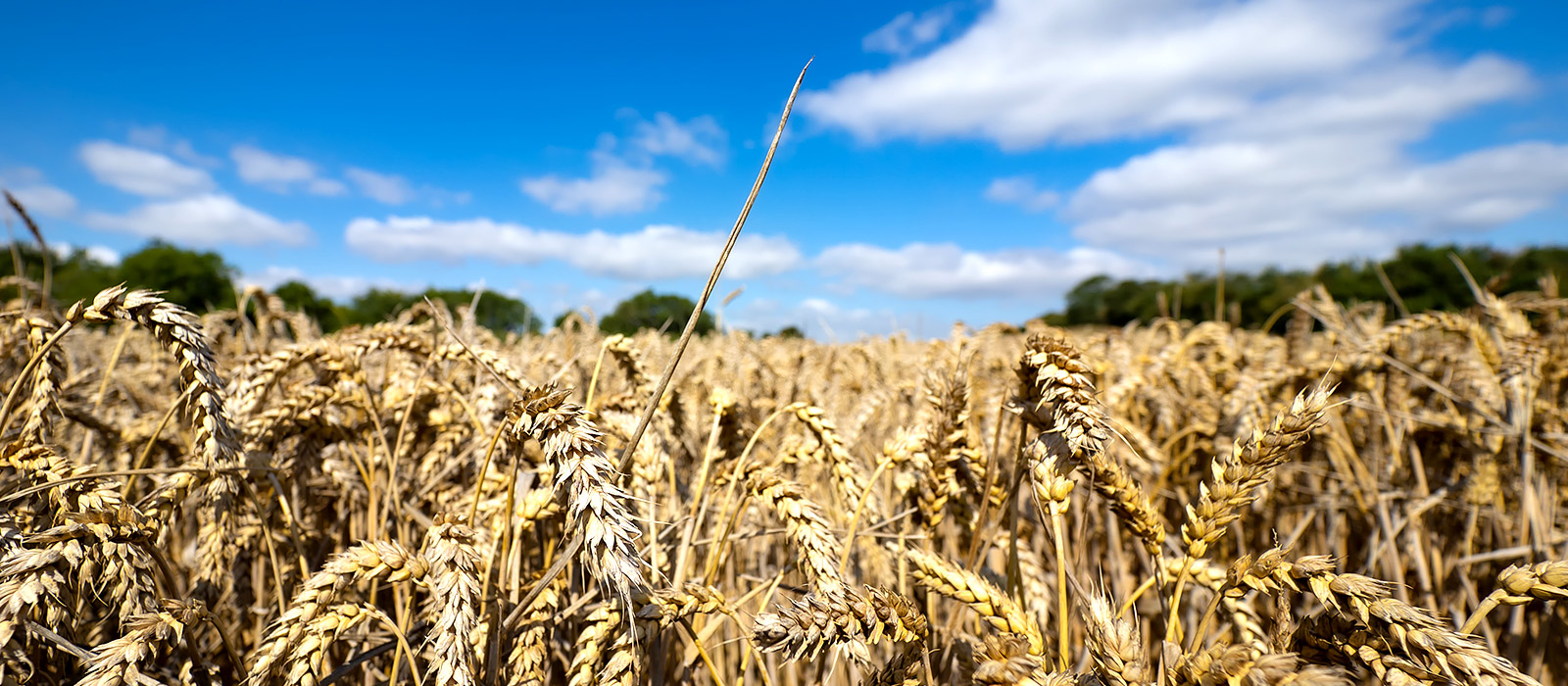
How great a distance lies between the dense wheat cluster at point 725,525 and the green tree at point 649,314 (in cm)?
255

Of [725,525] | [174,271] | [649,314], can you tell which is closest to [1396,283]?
[649,314]

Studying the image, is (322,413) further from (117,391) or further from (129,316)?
(117,391)

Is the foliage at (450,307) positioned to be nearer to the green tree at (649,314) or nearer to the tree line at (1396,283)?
the green tree at (649,314)

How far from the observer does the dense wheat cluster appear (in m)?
0.87

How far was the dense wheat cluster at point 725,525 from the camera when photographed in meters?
0.87

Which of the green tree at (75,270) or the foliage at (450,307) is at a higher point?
the green tree at (75,270)

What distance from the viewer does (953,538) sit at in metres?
2.18

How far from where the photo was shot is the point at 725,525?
4.39 feet

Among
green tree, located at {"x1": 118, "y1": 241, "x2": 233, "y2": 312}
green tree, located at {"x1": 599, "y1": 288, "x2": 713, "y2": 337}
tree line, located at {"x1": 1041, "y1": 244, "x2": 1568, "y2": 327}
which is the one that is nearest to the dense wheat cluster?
green tree, located at {"x1": 599, "y1": 288, "x2": 713, "y2": 337}

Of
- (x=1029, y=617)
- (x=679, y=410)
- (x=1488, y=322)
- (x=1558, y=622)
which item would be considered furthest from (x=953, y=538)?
(x=1488, y=322)

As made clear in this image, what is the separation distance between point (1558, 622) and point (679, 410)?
2616mm

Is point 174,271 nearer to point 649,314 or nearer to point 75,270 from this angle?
point 75,270

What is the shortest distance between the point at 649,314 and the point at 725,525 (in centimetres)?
507

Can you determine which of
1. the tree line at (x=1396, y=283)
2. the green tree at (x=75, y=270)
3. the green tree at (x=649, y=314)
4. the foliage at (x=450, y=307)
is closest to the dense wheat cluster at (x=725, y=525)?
the foliage at (x=450, y=307)
